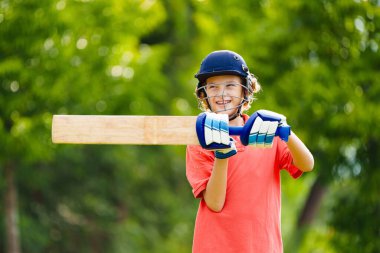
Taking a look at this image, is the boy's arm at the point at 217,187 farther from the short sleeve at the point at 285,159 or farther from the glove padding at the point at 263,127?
the short sleeve at the point at 285,159

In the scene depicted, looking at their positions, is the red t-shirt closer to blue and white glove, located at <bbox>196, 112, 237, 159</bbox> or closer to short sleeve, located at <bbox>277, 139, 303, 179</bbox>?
short sleeve, located at <bbox>277, 139, 303, 179</bbox>

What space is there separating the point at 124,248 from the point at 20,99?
6.39 metres

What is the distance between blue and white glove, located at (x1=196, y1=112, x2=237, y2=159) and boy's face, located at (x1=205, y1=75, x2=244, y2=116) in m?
0.38

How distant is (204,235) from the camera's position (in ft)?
11.2

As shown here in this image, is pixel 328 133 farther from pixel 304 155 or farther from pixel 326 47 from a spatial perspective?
pixel 304 155

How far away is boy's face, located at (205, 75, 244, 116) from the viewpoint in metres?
3.47

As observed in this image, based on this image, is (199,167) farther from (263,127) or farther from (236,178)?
(263,127)

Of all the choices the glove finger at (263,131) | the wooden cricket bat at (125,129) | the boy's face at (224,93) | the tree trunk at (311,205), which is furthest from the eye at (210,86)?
the tree trunk at (311,205)

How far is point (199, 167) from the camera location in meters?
3.46

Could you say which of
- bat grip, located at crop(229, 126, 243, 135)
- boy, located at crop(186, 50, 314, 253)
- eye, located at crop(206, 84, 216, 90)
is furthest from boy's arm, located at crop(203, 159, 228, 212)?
eye, located at crop(206, 84, 216, 90)

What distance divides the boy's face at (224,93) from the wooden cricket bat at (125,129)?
36cm

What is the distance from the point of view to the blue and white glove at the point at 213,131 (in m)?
3.05

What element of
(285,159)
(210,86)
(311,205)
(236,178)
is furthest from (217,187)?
(311,205)

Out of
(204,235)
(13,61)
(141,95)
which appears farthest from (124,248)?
(204,235)
